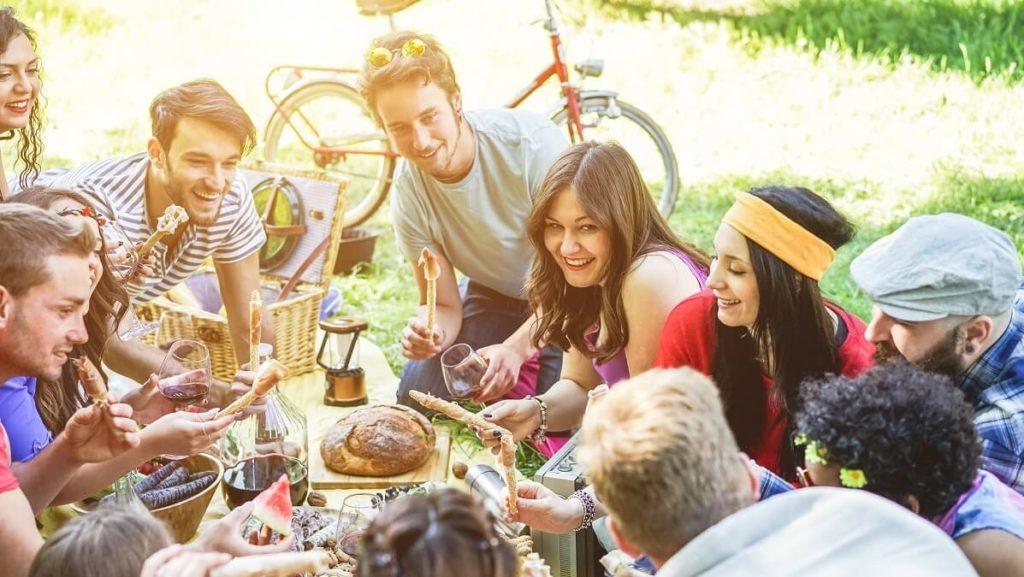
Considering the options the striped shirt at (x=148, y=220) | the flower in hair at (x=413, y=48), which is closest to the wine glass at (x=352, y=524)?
the striped shirt at (x=148, y=220)

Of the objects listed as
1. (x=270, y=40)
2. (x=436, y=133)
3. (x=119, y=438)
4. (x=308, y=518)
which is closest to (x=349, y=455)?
(x=308, y=518)

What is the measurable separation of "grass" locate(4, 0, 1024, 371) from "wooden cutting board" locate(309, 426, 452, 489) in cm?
266

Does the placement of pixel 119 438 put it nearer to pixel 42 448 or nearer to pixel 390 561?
pixel 42 448

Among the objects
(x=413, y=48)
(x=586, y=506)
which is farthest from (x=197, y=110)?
(x=586, y=506)

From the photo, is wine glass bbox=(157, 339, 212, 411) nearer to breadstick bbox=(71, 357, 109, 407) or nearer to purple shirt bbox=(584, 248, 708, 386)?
breadstick bbox=(71, 357, 109, 407)

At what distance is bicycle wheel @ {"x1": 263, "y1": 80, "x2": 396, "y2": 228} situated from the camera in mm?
6977

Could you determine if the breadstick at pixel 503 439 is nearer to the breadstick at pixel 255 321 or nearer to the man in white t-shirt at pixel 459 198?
the breadstick at pixel 255 321

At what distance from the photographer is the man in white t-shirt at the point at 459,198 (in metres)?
3.68

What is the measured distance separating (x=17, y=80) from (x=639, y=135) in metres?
5.29

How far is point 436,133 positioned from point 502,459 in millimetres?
1613

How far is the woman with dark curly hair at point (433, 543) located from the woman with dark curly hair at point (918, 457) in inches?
32.2

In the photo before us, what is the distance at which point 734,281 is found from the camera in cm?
281

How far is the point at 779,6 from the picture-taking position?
9.66m

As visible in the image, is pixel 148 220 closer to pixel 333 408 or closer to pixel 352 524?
pixel 333 408
